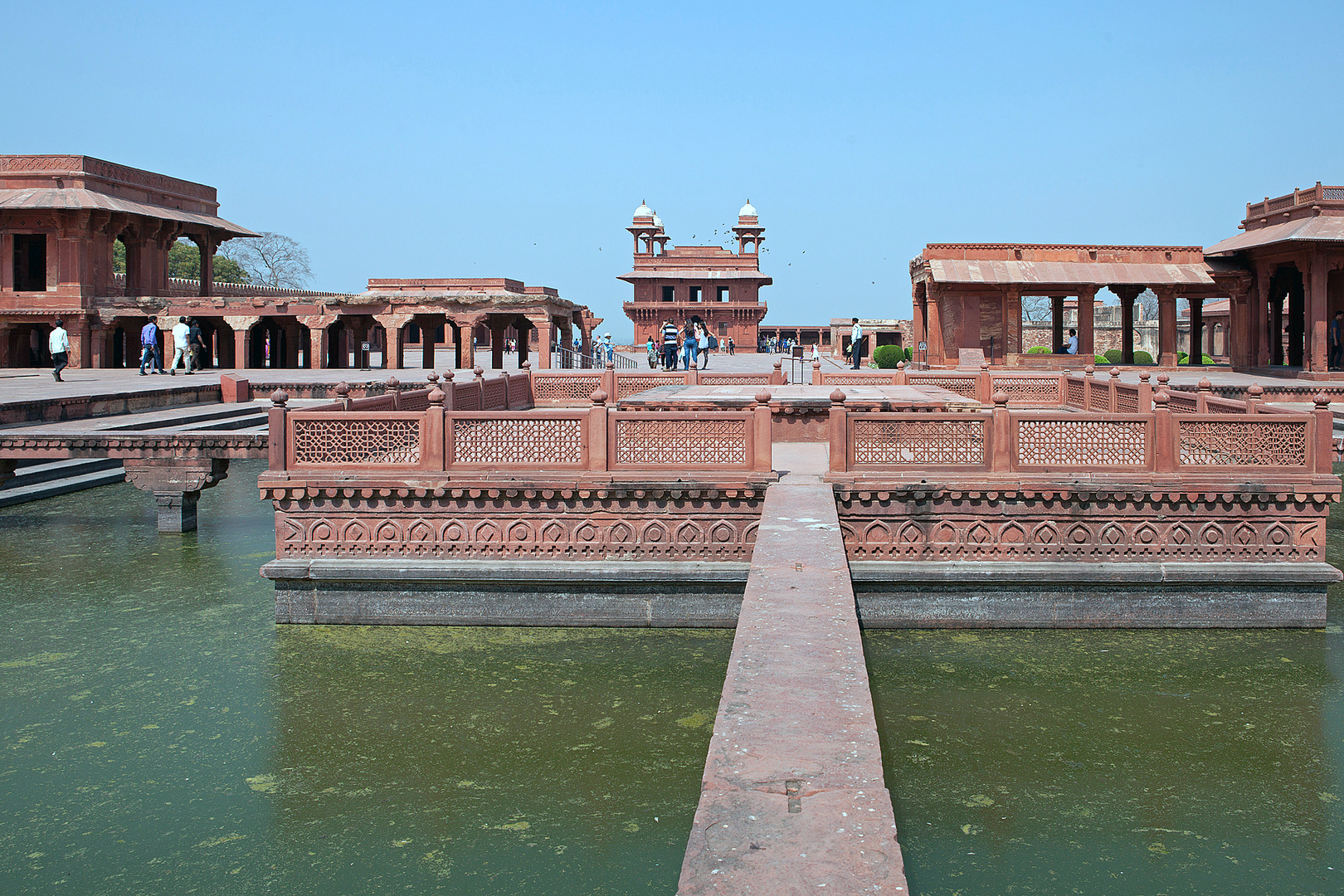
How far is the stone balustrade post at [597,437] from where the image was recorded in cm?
902

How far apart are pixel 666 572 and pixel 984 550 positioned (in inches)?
→ 97.8

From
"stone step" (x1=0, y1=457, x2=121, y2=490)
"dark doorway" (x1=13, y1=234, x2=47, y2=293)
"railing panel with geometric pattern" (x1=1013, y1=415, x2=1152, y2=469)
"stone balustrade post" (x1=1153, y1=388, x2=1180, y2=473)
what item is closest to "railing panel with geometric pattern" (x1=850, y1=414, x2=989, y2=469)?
"railing panel with geometric pattern" (x1=1013, y1=415, x2=1152, y2=469)

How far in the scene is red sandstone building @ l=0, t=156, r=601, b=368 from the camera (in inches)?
1179

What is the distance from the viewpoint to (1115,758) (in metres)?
6.39

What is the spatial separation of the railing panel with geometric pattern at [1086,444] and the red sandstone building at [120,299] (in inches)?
801

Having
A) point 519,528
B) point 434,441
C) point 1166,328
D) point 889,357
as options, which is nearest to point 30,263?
point 889,357

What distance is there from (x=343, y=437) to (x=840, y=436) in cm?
403

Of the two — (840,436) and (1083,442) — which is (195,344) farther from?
(1083,442)

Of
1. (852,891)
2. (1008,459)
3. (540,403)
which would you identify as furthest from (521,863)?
(540,403)

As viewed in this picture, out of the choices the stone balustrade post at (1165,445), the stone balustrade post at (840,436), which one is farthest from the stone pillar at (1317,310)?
the stone balustrade post at (840,436)

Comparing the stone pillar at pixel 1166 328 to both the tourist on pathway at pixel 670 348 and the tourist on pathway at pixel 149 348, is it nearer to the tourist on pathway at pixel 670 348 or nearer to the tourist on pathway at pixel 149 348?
the tourist on pathway at pixel 670 348

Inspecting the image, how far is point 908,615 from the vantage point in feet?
28.7

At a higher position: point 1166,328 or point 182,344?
point 1166,328

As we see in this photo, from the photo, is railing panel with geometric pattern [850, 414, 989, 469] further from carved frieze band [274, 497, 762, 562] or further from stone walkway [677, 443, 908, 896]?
stone walkway [677, 443, 908, 896]
